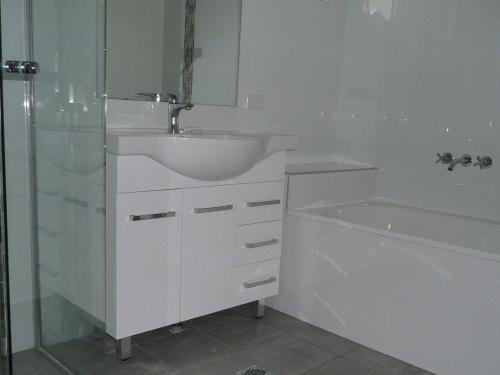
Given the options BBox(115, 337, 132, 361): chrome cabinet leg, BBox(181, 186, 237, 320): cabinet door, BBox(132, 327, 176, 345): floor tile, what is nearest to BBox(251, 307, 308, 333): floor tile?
BBox(181, 186, 237, 320): cabinet door

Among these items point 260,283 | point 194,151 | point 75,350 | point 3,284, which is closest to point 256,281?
point 260,283

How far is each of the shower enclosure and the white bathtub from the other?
41.4 inches

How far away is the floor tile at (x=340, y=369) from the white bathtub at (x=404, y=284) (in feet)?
0.60

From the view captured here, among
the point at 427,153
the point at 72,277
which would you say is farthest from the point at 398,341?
the point at 72,277

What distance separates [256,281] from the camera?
2.29 m

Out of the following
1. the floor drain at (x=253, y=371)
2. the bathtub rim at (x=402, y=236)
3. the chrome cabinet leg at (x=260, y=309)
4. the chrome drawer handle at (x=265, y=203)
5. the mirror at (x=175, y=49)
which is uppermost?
the mirror at (x=175, y=49)

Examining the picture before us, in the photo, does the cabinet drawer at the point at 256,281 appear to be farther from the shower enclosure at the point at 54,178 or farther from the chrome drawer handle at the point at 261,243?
the shower enclosure at the point at 54,178

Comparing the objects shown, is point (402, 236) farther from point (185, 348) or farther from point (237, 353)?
point (185, 348)

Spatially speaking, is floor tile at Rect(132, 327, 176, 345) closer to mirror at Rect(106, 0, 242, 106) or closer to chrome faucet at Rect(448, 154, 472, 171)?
mirror at Rect(106, 0, 242, 106)

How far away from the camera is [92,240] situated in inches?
64.4

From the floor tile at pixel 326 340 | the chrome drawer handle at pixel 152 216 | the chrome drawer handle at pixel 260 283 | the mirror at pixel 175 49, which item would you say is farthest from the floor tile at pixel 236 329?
the mirror at pixel 175 49

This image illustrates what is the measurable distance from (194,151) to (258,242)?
2.07 feet

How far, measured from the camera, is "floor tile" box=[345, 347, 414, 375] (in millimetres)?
1994

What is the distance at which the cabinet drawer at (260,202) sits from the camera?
2.18 meters
